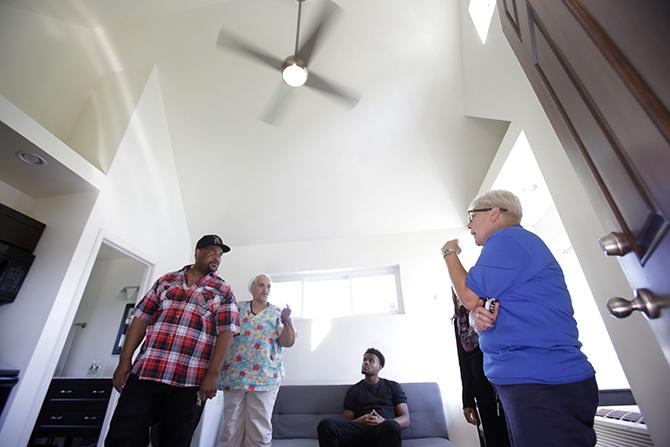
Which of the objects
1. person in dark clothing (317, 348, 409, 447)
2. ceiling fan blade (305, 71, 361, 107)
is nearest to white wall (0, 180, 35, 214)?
ceiling fan blade (305, 71, 361, 107)

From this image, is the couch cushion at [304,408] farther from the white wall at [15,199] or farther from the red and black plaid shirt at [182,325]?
the white wall at [15,199]

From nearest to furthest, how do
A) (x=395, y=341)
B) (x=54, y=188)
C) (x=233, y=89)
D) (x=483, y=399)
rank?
(x=483, y=399) → (x=54, y=188) → (x=233, y=89) → (x=395, y=341)

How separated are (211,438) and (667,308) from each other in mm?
3440

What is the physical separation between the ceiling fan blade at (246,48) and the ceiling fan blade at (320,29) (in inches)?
6.7

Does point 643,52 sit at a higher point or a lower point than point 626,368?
higher

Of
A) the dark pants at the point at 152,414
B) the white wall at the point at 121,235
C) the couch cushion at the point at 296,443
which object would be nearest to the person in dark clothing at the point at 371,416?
the couch cushion at the point at 296,443

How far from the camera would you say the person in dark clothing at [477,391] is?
1609 mm

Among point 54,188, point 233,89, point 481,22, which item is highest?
point 233,89

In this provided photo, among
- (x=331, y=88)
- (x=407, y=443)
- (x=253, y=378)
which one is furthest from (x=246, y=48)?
(x=407, y=443)

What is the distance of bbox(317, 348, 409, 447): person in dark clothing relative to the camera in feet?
6.79

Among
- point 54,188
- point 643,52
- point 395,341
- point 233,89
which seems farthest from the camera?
point 395,341

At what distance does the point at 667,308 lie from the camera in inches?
19.2

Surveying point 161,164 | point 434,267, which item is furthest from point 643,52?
point 161,164

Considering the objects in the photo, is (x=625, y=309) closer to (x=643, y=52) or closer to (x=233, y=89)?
(x=643, y=52)
